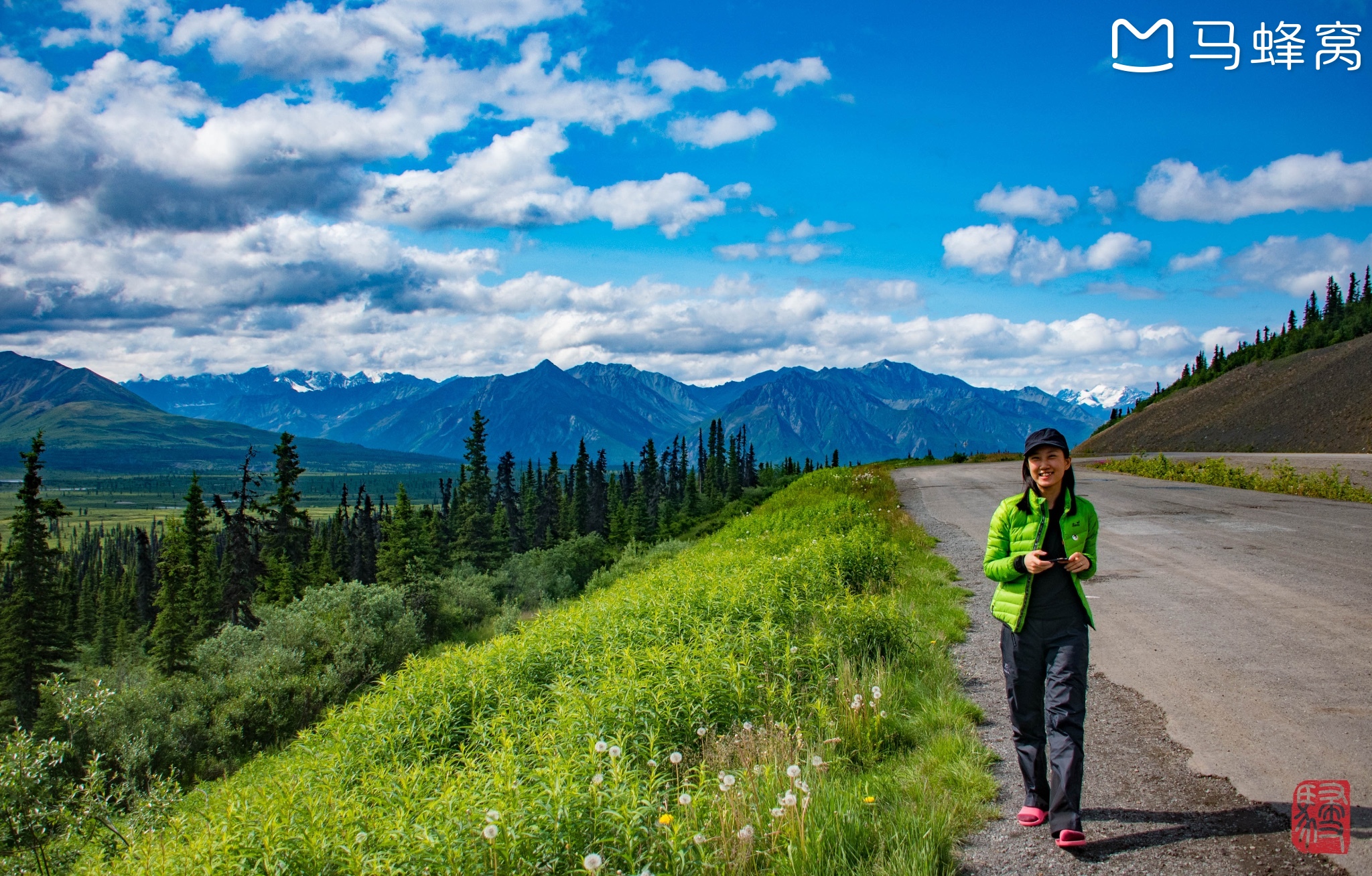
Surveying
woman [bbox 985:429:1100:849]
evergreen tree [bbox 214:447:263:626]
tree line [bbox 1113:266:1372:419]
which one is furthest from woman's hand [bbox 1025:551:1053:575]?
tree line [bbox 1113:266:1372:419]

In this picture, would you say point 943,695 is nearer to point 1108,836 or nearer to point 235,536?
point 1108,836

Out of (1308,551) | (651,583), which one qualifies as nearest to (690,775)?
(651,583)

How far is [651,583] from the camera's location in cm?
1370

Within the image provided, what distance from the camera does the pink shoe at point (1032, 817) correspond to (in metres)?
4.76

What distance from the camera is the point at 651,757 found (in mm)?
5797

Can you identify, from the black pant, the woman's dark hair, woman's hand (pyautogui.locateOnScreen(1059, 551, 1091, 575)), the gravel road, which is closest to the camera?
the gravel road

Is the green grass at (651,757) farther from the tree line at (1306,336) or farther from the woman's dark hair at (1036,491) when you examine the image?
the tree line at (1306,336)

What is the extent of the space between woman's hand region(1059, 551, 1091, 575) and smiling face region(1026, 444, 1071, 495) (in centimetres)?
46

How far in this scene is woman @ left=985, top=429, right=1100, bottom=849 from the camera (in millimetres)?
4645

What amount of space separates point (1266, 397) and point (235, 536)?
117504 mm

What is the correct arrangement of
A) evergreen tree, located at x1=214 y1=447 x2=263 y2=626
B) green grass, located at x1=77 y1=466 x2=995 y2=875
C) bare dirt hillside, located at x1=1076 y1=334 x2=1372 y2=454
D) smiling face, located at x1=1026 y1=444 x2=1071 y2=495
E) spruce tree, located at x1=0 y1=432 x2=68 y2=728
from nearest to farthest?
green grass, located at x1=77 y1=466 x2=995 y2=875, smiling face, located at x1=1026 y1=444 x2=1071 y2=495, spruce tree, located at x1=0 y1=432 x2=68 y2=728, evergreen tree, located at x1=214 y1=447 x2=263 y2=626, bare dirt hillside, located at x1=1076 y1=334 x2=1372 y2=454

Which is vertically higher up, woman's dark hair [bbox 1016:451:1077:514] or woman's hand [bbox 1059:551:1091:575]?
woman's dark hair [bbox 1016:451:1077:514]

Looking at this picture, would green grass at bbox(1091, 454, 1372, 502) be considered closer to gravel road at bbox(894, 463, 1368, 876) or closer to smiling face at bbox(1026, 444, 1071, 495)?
gravel road at bbox(894, 463, 1368, 876)

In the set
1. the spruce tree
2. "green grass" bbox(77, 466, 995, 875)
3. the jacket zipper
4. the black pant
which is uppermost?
the jacket zipper
